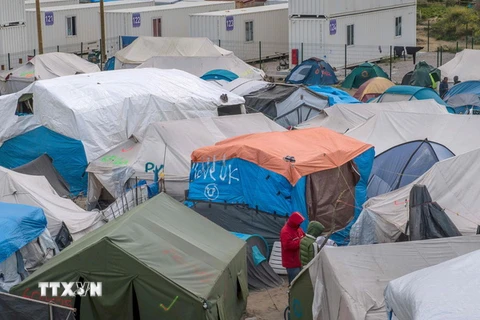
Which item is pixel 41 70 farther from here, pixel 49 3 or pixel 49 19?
pixel 49 3

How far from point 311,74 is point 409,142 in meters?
14.3

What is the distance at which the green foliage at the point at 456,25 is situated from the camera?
44062mm

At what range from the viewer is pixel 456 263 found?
27.3 ft

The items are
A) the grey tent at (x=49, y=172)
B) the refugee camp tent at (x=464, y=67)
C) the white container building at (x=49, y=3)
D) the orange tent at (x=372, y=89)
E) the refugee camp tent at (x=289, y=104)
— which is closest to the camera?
the grey tent at (x=49, y=172)

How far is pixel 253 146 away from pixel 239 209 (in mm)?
1049

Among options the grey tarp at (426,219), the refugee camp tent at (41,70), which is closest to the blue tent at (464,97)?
the grey tarp at (426,219)

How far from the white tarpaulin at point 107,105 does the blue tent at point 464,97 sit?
18.8 feet

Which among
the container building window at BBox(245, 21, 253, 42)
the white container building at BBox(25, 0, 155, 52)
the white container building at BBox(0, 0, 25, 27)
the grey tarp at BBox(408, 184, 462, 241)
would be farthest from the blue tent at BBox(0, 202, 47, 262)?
the container building window at BBox(245, 21, 253, 42)

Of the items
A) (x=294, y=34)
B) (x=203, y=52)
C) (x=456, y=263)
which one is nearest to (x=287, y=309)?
(x=456, y=263)

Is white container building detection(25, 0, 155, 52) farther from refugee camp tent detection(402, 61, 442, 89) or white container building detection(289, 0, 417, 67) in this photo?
refugee camp tent detection(402, 61, 442, 89)

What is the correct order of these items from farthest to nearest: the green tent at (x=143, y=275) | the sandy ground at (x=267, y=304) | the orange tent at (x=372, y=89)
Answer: the orange tent at (x=372, y=89)
the sandy ground at (x=267, y=304)
the green tent at (x=143, y=275)

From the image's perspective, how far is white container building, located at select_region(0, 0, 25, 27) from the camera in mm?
32094

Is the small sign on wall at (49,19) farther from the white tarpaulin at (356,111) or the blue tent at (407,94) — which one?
the white tarpaulin at (356,111)

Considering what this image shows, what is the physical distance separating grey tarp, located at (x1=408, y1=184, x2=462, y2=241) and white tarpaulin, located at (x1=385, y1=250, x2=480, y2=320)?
4.45 m
